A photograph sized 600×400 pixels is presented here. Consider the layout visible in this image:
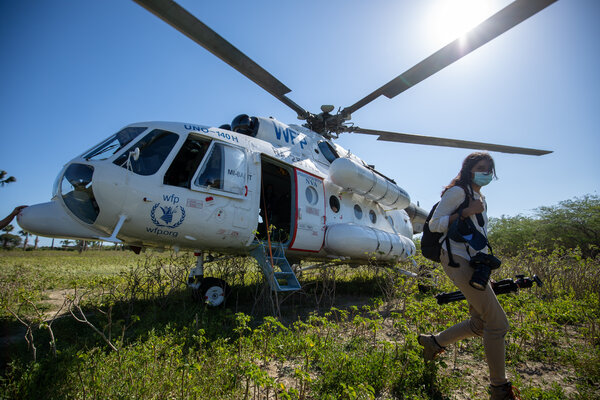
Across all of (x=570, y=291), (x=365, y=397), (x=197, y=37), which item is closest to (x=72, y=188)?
(x=197, y=37)

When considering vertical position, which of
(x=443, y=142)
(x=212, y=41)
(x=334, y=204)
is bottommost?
(x=334, y=204)

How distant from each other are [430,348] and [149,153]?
4.16 m

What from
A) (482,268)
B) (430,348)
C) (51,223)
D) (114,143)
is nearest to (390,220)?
(430,348)

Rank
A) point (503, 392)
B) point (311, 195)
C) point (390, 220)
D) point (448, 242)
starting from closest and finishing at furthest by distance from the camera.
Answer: point (503, 392) < point (448, 242) < point (311, 195) < point (390, 220)

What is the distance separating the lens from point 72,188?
3752mm

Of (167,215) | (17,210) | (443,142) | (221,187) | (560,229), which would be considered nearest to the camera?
(167,215)

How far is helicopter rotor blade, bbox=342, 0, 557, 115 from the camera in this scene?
368 cm

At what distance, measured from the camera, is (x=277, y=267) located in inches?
173

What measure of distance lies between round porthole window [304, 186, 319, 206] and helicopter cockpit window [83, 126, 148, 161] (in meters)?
3.05

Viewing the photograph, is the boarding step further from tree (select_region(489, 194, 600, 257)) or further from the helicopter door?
tree (select_region(489, 194, 600, 257))

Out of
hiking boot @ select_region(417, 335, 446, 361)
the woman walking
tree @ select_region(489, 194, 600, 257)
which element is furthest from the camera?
tree @ select_region(489, 194, 600, 257)

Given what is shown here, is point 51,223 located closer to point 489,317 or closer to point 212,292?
point 212,292

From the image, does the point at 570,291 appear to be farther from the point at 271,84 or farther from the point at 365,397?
the point at 271,84

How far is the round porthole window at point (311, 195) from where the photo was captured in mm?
5934
